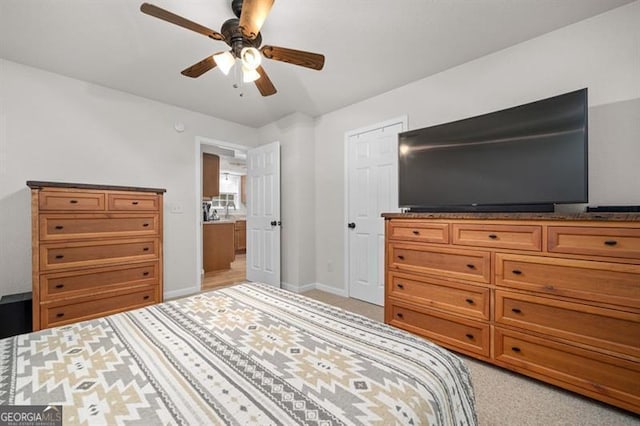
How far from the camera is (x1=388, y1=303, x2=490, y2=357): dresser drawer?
1923 mm

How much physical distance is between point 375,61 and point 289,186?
79.7 inches

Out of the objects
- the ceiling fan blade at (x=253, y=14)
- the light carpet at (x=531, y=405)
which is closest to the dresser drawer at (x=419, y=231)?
the light carpet at (x=531, y=405)

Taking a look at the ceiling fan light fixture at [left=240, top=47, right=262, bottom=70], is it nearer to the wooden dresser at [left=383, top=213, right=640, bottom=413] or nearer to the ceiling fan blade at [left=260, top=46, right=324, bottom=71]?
the ceiling fan blade at [left=260, top=46, right=324, bottom=71]

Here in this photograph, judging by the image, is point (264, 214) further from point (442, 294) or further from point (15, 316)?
point (442, 294)

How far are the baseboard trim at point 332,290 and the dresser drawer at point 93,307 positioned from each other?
2.06 meters

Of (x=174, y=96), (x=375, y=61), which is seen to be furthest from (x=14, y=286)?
(x=375, y=61)

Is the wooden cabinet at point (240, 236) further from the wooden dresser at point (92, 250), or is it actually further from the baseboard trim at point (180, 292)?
the wooden dresser at point (92, 250)

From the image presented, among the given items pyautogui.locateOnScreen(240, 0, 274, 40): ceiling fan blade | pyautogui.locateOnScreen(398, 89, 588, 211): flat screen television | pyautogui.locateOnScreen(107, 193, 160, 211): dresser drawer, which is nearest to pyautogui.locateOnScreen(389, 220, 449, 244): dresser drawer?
pyautogui.locateOnScreen(398, 89, 588, 211): flat screen television

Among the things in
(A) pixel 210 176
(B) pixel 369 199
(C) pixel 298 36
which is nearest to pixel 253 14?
(C) pixel 298 36

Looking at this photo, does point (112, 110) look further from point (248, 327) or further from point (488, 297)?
point (488, 297)

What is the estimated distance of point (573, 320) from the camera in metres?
1.59

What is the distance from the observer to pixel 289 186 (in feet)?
12.9

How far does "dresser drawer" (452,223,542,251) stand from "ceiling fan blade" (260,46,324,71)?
159 cm

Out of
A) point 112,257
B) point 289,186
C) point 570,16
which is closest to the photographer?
point 570,16
